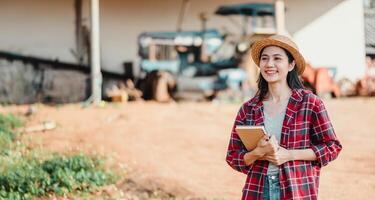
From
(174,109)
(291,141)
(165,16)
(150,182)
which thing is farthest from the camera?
(165,16)

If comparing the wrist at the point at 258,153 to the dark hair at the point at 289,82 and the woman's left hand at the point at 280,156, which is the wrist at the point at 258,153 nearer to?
the woman's left hand at the point at 280,156

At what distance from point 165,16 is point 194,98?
6.58 feet

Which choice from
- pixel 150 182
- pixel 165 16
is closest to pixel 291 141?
pixel 150 182

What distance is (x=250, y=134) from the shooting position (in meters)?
2.76

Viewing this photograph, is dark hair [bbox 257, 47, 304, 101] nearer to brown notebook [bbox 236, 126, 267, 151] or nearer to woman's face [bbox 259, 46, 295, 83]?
woman's face [bbox 259, 46, 295, 83]

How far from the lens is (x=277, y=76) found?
2.93 meters

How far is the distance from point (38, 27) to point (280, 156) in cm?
1062

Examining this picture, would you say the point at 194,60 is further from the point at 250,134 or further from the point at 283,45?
the point at 250,134

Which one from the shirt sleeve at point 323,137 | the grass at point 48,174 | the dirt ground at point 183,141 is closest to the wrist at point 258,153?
the shirt sleeve at point 323,137

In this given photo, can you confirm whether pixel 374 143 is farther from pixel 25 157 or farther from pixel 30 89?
pixel 30 89

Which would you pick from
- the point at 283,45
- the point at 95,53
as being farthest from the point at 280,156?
the point at 95,53

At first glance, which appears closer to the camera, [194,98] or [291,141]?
[291,141]

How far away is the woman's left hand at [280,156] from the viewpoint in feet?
9.02

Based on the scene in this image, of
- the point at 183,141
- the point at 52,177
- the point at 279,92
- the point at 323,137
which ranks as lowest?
the point at 52,177
